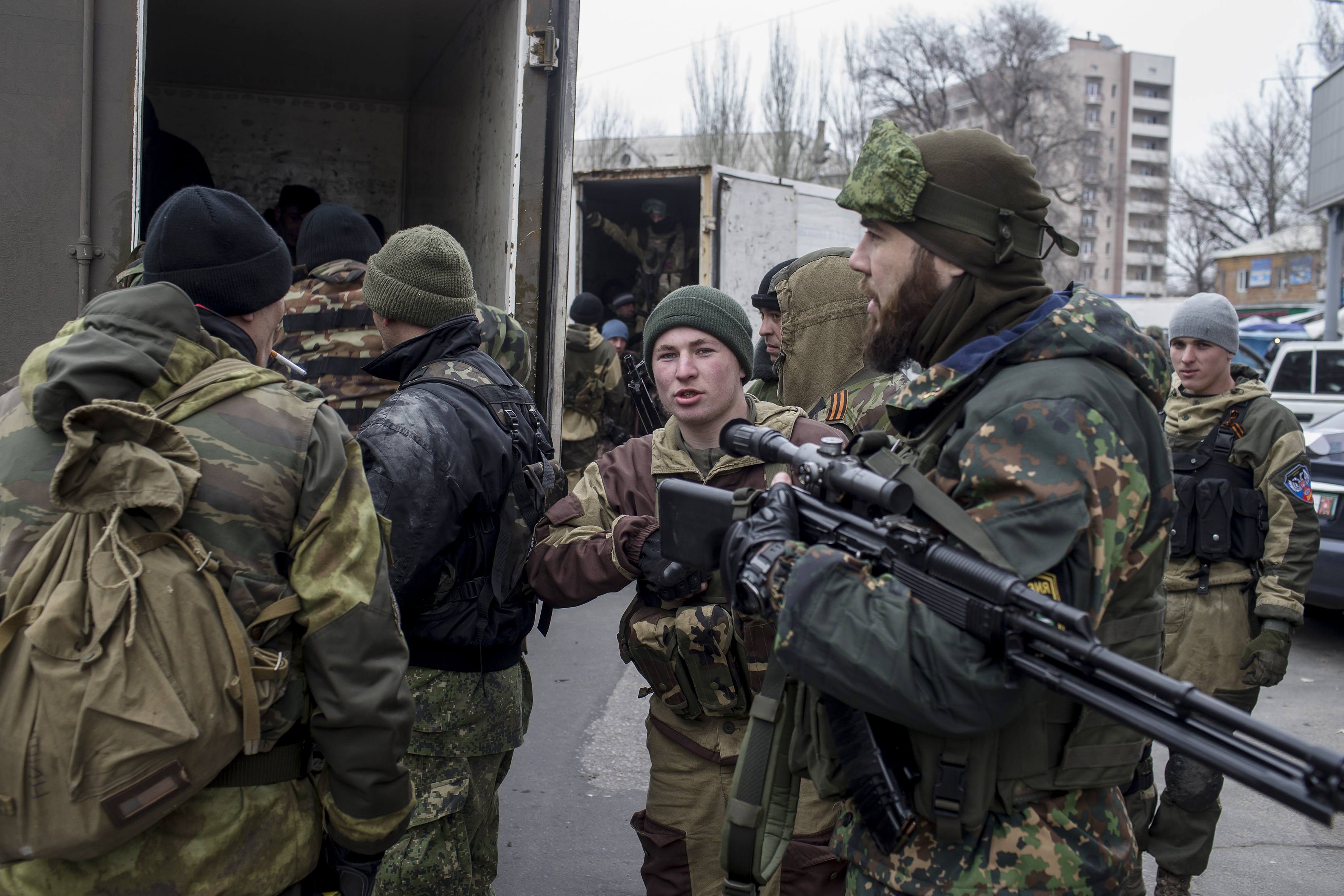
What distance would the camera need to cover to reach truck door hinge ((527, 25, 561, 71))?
12.3ft

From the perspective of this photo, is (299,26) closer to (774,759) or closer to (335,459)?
(335,459)

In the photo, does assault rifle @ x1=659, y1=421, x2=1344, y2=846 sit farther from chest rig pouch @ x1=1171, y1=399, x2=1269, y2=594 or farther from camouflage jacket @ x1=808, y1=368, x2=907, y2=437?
chest rig pouch @ x1=1171, y1=399, x2=1269, y2=594

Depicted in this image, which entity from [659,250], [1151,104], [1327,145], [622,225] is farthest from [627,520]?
[1151,104]

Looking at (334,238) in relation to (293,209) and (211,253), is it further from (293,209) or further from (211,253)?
(293,209)

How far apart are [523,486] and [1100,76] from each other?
93.4m

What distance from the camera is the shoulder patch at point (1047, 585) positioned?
5.03 feet

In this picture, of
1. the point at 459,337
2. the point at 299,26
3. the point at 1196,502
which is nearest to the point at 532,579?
the point at 459,337

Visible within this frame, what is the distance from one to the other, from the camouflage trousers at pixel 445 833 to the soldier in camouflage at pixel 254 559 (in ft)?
1.88

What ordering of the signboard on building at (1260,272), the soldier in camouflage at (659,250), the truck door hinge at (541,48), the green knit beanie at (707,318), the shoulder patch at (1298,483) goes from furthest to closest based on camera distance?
the signboard on building at (1260,272) < the soldier in camouflage at (659,250) < the shoulder patch at (1298,483) < the truck door hinge at (541,48) < the green knit beanie at (707,318)

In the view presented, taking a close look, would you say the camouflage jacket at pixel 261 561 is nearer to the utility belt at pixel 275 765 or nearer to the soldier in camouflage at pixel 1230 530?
the utility belt at pixel 275 765

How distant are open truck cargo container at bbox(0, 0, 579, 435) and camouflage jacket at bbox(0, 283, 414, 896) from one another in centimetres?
142

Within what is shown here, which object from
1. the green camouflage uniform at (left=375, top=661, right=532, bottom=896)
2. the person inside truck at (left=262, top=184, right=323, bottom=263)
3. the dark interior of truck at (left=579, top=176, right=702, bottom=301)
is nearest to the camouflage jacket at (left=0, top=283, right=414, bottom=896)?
the green camouflage uniform at (left=375, top=661, right=532, bottom=896)

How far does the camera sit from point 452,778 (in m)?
2.64

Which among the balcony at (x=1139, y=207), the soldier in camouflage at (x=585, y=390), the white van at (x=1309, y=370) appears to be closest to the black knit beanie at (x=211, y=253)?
the soldier in camouflage at (x=585, y=390)
